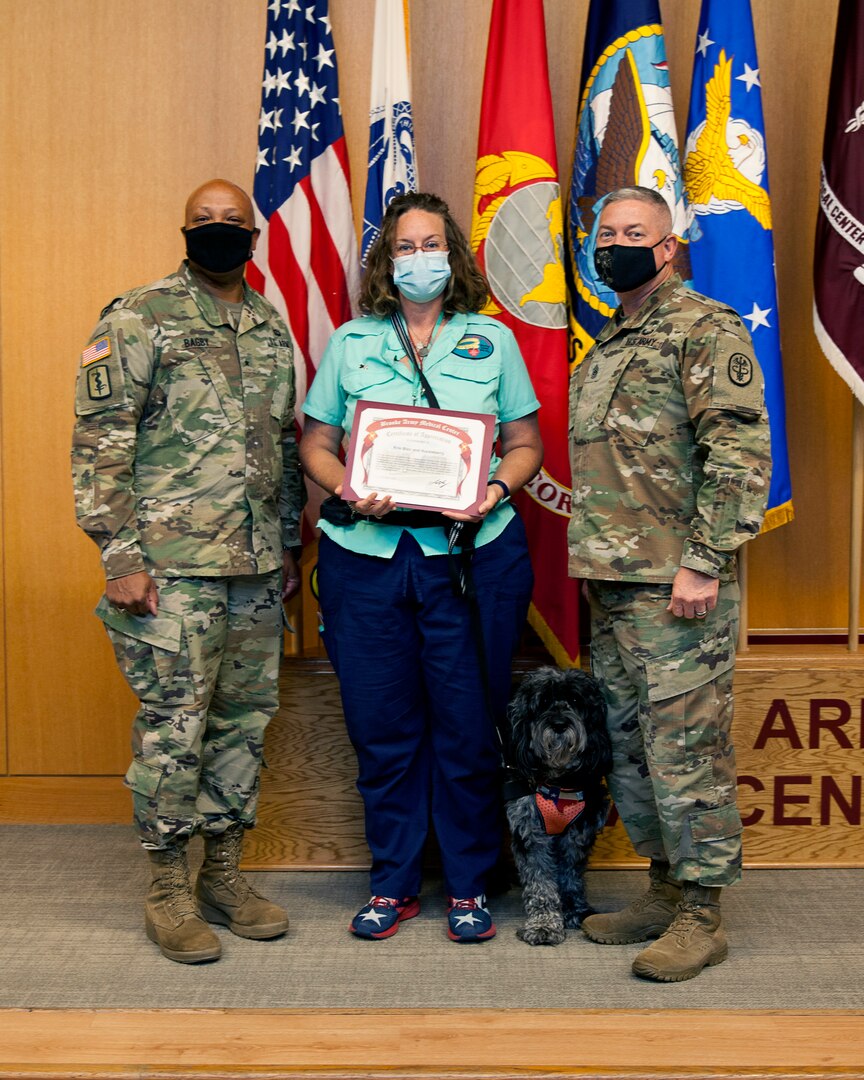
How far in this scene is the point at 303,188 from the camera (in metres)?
3.00

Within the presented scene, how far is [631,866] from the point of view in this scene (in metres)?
2.88

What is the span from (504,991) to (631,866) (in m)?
0.80

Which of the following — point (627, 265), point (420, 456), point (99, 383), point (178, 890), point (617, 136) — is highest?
point (617, 136)

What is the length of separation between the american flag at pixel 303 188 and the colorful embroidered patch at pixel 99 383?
726mm

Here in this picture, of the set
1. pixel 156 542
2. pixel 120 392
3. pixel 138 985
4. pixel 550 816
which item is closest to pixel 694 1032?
pixel 550 816

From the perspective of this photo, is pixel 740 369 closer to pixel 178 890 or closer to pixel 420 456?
pixel 420 456

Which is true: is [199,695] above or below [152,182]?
below

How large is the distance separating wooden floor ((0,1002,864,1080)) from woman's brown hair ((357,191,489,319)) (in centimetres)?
155

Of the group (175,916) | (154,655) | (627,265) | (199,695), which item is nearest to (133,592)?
(154,655)

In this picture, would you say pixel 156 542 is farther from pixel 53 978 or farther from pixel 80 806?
pixel 80 806

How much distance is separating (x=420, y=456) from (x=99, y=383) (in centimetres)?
72

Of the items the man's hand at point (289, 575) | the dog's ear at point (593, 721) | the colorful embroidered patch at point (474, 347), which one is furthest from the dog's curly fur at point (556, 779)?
the colorful embroidered patch at point (474, 347)

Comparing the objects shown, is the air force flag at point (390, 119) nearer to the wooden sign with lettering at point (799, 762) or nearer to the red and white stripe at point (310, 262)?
the red and white stripe at point (310, 262)

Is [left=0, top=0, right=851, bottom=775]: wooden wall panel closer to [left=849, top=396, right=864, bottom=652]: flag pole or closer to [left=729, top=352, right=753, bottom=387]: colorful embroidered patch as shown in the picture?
[left=849, top=396, right=864, bottom=652]: flag pole
